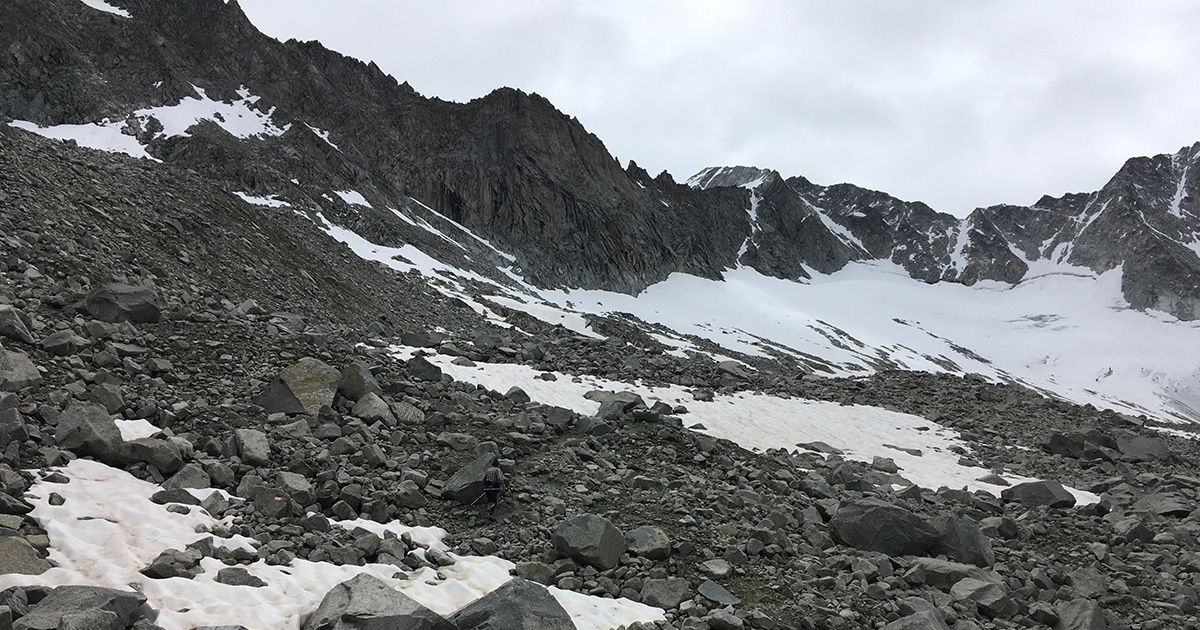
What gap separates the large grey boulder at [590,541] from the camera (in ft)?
26.3

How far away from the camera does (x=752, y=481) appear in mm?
12359

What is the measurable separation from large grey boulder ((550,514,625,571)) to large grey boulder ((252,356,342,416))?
5.38 metres

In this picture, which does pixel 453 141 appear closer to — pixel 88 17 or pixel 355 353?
pixel 88 17

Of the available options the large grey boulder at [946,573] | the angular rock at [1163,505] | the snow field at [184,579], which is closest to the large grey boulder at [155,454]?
the snow field at [184,579]

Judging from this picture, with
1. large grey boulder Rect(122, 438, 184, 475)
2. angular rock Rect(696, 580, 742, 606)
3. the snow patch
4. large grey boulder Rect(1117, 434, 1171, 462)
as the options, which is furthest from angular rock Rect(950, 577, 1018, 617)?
the snow patch

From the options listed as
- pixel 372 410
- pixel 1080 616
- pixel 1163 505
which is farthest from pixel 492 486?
pixel 1163 505

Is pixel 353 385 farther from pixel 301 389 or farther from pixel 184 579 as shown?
pixel 184 579

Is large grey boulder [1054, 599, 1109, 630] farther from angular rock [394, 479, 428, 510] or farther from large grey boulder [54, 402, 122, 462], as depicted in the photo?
large grey boulder [54, 402, 122, 462]

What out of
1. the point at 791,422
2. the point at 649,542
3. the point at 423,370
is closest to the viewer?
the point at 649,542

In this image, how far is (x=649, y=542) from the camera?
8.60m

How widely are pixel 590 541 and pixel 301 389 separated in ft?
20.9

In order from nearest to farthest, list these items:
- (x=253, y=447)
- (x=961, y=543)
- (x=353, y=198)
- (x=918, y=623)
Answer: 1. (x=918, y=623)
2. (x=253, y=447)
3. (x=961, y=543)
4. (x=353, y=198)

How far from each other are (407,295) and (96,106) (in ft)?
141

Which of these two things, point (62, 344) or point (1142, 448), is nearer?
point (62, 344)
